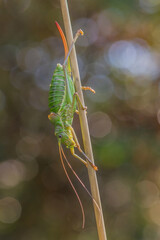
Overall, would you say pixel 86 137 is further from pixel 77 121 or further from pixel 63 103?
pixel 77 121

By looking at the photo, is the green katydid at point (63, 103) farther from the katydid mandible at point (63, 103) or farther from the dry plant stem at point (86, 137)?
the dry plant stem at point (86, 137)

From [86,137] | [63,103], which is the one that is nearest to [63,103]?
[63,103]

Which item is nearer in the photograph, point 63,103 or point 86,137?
point 86,137

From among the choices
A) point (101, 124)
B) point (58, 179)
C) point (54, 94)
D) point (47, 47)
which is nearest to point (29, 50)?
point (47, 47)

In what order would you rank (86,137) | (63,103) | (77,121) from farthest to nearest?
1. (77,121)
2. (63,103)
3. (86,137)

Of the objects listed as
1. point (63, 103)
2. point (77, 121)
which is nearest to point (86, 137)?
point (63, 103)

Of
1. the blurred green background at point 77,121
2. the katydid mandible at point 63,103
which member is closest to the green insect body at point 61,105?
the katydid mandible at point 63,103

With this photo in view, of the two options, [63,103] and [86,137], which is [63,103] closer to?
[63,103]

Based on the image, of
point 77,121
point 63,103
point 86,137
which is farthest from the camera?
point 77,121

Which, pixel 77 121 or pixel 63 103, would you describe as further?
pixel 77 121

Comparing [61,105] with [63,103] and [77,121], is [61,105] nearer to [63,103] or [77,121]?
[63,103]
